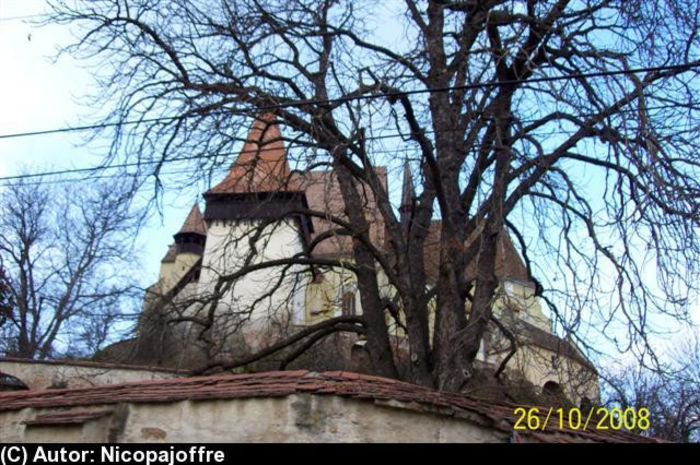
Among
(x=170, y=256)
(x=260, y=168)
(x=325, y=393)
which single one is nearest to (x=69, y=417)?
(x=325, y=393)

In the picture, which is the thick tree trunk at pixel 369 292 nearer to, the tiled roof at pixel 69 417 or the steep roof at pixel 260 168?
the steep roof at pixel 260 168

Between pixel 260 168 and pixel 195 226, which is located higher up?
pixel 195 226

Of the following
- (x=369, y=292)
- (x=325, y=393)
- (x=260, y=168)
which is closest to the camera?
(x=325, y=393)

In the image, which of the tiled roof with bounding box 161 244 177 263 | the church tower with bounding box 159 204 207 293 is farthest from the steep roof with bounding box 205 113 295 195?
the tiled roof with bounding box 161 244 177 263

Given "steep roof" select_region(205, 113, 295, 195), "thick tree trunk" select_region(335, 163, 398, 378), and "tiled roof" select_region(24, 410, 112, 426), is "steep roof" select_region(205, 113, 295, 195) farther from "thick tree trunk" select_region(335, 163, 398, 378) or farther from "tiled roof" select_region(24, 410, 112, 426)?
"tiled roof" select_region(24, 410, 112, 426)

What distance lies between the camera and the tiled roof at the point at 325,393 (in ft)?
17.5

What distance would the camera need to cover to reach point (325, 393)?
17.2 ft

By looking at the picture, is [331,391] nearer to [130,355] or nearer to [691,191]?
[691,191]

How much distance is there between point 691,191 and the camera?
7.41 metres

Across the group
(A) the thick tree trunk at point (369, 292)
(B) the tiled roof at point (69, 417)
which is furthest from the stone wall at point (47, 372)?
(B) the tiled roof at point (69, 417)

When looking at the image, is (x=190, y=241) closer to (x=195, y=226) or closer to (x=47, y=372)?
(x=195, y=226)

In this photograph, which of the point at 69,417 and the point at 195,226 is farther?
the point at 195,226

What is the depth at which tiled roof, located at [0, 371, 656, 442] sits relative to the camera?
210 inches

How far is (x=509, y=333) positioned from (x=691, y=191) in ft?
14.4
